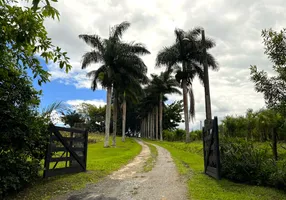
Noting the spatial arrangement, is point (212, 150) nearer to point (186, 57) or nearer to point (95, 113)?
point (186, 57)

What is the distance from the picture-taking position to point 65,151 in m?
7.36

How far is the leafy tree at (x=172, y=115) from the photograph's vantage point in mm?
57656

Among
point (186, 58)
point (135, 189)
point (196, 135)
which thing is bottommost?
point (135, 189)

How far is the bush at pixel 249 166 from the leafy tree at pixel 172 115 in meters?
49.9

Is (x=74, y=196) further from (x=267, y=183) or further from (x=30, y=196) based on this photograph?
(x=267, y=183)

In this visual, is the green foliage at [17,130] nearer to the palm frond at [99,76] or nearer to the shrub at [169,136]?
the palm frond at [99,76]

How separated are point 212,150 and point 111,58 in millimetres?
17207

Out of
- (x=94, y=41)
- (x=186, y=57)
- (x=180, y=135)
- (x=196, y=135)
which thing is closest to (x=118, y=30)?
(x=94, y=41)

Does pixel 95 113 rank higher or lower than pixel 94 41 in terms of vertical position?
lower

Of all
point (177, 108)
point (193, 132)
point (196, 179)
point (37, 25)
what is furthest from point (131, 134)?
point (37, 25)

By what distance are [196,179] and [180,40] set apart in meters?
21.4

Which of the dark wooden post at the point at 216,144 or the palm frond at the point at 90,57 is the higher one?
the palm frond at the point at 90,57

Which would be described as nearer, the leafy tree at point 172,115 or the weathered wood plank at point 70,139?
the weathered wood plank at point 70,139

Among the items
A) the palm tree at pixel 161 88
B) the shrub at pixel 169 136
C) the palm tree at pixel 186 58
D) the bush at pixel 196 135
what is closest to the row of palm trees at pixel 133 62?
the palm tree at pixel 186 58
